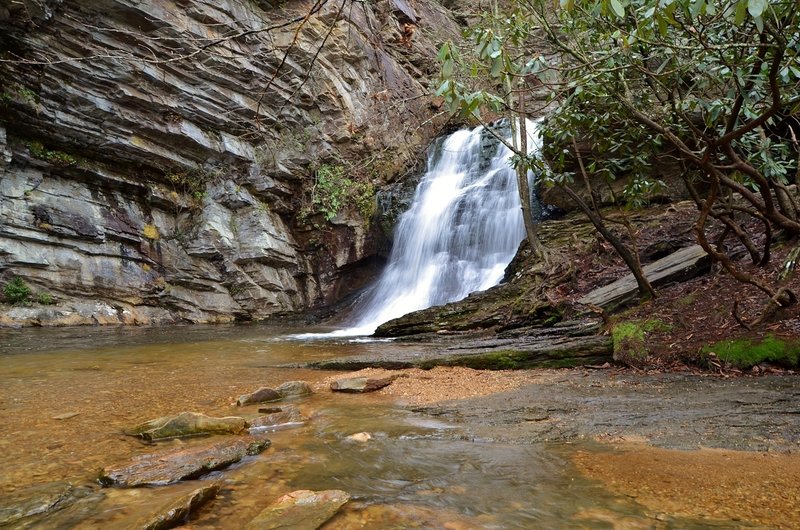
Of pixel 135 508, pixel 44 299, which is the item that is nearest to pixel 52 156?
pixel 44 299

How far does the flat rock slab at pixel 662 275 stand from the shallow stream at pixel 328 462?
3.88 m

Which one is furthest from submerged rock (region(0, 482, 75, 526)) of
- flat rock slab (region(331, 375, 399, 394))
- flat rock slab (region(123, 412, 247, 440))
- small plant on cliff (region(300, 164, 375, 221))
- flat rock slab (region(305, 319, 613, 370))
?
small plant on cliff (region(300, 164, 375, 221))

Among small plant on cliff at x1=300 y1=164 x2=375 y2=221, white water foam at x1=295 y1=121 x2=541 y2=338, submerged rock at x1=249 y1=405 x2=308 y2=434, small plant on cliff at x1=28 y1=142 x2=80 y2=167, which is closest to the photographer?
submerged rock at x1=249 y1=405 x2=308 y2=434

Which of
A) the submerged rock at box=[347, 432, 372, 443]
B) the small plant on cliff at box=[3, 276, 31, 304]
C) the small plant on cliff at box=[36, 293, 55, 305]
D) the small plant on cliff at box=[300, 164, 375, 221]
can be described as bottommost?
the submerged rock at box=[347, 432, 372, 443]

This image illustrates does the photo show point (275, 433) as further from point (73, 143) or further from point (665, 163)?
point (73, 143)

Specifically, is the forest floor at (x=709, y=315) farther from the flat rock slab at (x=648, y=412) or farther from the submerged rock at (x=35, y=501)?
the submerged rock at (x=35, y=501)

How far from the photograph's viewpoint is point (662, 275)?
6426 mm

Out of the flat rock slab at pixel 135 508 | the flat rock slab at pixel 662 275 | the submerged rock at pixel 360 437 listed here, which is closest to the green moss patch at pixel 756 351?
the flat rock slab at pixel 662 275

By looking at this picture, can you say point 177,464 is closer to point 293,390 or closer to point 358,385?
point 293,390

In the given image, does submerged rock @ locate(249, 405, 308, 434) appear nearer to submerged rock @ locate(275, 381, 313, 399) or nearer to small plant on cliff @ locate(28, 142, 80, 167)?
submerged rock @ locate(275, 381, 313, 399)

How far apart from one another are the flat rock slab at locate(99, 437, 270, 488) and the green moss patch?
3802 mm

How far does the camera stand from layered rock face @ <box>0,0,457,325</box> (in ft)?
37.3

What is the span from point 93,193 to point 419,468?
13635 millimetres

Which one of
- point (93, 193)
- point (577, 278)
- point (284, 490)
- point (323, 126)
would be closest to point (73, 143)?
point (93, 193)
